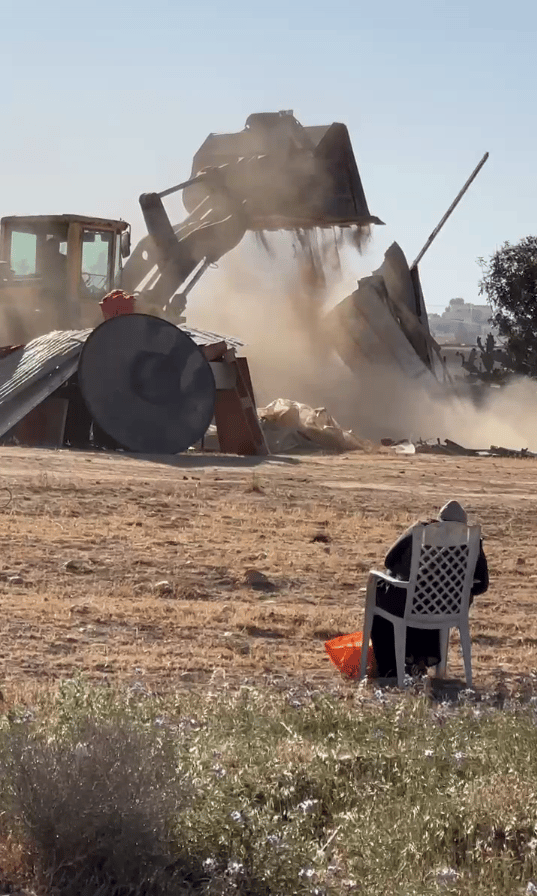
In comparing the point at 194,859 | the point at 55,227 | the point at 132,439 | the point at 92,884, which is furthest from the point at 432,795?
the point at 55,227

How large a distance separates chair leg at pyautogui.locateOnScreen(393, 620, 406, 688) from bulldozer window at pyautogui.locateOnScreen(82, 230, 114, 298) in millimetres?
19929

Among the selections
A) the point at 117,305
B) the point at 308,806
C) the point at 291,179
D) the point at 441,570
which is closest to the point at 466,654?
the point at 441,570

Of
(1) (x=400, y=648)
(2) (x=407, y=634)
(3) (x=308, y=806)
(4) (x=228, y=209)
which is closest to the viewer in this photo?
(3) (x=308, y=806)

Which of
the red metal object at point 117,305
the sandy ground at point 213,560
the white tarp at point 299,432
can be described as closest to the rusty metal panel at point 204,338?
the red metal object at point 117,305

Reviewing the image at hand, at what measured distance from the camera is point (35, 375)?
22109 millimetres

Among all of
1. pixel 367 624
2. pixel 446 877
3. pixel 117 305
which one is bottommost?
pixel 446 877

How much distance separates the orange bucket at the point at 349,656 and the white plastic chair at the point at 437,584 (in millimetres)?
183

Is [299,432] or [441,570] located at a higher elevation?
[299,432]

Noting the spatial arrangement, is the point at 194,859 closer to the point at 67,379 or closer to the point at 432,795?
the point at 432,795

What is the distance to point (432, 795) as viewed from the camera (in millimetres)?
5910

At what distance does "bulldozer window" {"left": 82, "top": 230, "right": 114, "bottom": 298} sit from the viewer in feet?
90.5

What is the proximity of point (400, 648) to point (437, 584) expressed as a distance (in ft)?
1.36

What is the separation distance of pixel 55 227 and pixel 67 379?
592cm

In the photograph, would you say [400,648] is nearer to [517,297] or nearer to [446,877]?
[446,877]
